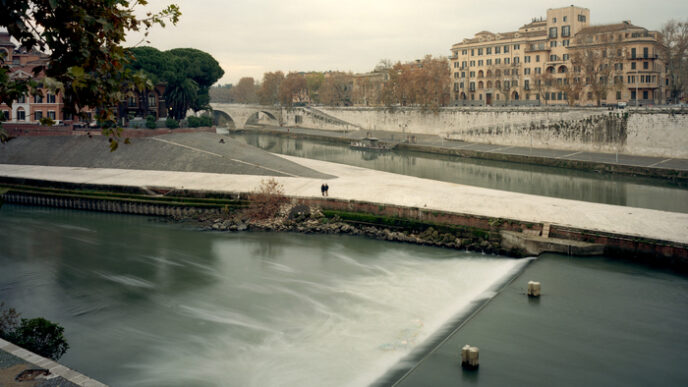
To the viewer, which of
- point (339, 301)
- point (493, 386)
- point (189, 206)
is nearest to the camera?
point (493, 386)

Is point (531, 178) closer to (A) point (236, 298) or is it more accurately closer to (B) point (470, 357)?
(A) point (236, 298)

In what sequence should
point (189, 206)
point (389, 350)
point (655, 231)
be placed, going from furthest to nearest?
1. point (189, 206)
2. point (655, 231)
3. point (389, 350)

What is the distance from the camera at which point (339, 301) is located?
55.8ft

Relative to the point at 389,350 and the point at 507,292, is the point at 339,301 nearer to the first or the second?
the point at 389,350

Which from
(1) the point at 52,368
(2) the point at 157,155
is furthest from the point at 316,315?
(2) the point at 157,155

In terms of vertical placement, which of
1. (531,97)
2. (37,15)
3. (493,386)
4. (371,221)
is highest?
(531,97)

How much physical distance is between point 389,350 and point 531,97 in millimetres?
53514

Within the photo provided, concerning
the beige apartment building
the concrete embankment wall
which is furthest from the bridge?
the beige apartment building

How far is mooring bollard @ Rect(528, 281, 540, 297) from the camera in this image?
54.4 feet

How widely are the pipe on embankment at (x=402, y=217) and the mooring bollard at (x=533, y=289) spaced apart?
3988 mm

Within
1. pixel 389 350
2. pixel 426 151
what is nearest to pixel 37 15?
pixel 389 350

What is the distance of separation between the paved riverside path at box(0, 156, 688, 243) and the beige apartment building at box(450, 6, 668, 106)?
86.8ft

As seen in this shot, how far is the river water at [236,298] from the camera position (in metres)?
A: 13.3

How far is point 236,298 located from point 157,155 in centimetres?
2370
